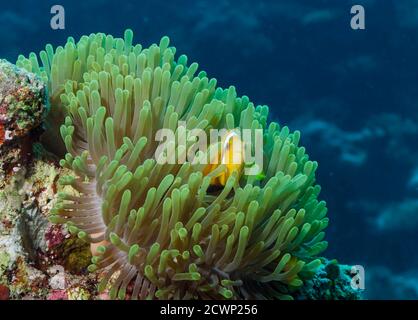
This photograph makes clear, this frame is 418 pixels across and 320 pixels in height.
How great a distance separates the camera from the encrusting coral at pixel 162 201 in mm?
2254

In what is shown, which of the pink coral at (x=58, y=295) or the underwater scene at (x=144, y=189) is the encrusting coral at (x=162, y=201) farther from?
the pink coral at (x=58, y=295)

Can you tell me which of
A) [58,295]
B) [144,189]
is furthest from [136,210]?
[58,295]

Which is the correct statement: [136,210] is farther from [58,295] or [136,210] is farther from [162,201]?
[58,295]

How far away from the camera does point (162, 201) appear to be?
92.0 inches

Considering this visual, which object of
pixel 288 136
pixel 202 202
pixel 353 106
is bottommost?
pixel 202 202

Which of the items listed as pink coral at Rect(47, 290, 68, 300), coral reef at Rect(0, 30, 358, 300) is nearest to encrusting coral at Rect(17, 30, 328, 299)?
coral reef at Rect(0, 30, 358, 300)

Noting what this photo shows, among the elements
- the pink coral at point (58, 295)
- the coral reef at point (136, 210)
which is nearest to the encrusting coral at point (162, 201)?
the coral reef at point (136, 210)

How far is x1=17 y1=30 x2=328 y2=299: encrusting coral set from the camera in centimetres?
225

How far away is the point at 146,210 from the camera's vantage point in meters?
2.23

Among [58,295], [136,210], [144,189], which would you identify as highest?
[144,189]

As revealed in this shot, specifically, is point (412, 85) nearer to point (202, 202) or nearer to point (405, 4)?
point (405, 4)

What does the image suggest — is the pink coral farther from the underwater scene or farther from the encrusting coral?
the encrusting coral
